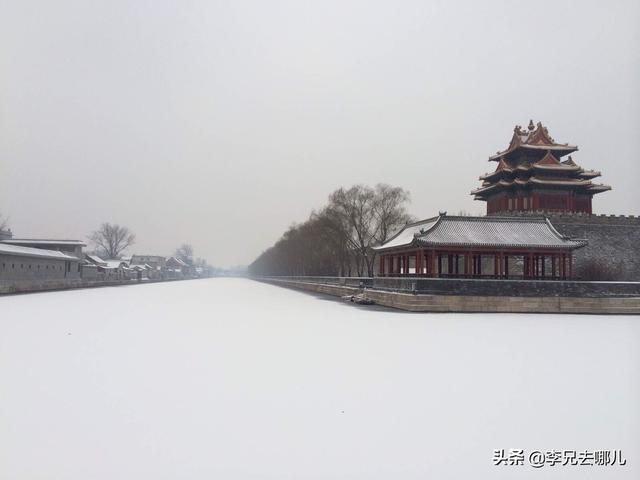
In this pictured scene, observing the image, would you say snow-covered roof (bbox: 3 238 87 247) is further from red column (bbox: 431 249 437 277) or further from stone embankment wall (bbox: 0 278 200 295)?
red column (bbox: 431 249 437 277)

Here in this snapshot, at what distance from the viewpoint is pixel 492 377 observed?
29.3 feet

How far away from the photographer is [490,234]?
29594 millimetres

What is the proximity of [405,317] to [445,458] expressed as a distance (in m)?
16.5

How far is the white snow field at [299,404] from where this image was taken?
5.11 metres

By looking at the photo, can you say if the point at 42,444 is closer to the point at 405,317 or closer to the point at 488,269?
the point at 405,317

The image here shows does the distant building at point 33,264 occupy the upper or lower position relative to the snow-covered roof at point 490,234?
lower

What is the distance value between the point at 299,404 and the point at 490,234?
25017 mm

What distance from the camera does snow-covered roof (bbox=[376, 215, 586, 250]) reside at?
93.4 feet

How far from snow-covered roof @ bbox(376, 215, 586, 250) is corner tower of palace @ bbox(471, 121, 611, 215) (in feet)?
43.7

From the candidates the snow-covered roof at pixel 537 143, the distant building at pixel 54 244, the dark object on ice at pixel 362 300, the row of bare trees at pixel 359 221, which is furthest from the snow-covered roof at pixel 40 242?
the snow-covered roof at pixel 537 143

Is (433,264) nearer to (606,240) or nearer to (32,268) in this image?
(606,240)

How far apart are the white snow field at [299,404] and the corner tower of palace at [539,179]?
106 ft

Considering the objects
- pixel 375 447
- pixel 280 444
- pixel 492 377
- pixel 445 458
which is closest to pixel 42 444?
pixel 280 444

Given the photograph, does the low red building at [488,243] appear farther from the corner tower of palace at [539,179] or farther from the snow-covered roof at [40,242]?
the snow-covered roof at [40,242]
